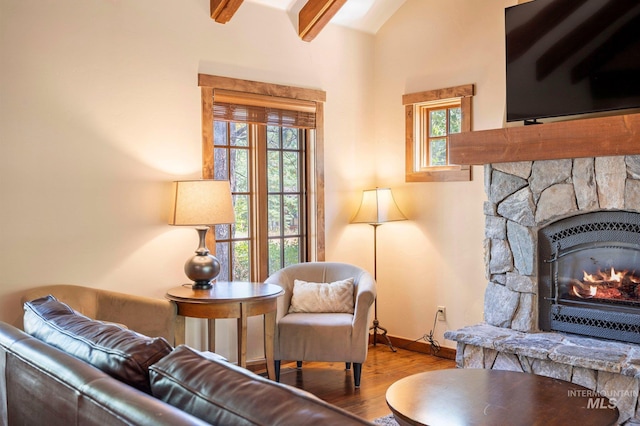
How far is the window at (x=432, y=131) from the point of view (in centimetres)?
522

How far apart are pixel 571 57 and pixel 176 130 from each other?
262cm

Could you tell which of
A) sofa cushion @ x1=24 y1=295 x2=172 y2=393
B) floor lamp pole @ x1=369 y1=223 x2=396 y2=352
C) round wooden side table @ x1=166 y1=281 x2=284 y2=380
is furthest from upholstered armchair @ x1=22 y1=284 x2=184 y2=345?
floor lamp pole @ x1=369 y1=223 x2=396 y2=352

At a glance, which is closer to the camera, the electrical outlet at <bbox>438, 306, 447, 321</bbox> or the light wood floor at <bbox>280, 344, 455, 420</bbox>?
the light wood floor at <bbox>280, 344, 455, 420</bbox>

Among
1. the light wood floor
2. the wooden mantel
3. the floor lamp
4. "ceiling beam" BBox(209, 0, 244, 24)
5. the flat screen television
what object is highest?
"ceiling beam" BBox(209, 0, 244, 24)

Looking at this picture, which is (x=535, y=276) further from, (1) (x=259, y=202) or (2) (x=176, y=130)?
(2) (x=176, y=130)

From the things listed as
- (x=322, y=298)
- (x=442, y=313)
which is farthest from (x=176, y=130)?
(x=442, y=313)

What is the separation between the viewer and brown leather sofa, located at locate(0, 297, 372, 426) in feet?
4.53

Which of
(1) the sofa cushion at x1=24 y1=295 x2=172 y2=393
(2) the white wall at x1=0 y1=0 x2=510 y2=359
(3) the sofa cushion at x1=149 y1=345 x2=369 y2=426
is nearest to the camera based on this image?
(3) the sofa cushion at x1=149 y1=345 x2=369 y2=426

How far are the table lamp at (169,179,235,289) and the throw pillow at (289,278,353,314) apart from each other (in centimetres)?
77

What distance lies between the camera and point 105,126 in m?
4.06

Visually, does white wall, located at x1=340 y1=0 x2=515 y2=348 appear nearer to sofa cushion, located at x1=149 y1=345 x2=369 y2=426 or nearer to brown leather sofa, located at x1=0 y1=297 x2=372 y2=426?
brown leather sofa, located at x1=0 y1=297 x2=372 y2=426

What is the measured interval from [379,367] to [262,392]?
145 inches

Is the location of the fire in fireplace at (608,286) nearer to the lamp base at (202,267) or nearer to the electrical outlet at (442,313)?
the electrical outlet at (442,313)

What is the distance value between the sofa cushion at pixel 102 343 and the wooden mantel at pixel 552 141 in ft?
9.55
